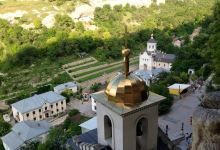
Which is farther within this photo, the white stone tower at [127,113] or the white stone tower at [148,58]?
the white stone tower at [148,58]

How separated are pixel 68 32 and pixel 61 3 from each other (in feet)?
→ 52.3

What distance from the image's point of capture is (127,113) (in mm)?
8609

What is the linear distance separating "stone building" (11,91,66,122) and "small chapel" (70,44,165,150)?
72.8 feet

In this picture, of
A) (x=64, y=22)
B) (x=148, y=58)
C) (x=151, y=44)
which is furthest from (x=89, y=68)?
(x=64, y=22)

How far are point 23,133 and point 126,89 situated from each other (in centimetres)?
1828

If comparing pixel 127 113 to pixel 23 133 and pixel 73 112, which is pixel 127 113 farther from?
pixel 73 112

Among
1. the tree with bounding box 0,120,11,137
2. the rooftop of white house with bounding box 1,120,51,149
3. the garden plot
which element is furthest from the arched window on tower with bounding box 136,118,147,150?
the garden plot

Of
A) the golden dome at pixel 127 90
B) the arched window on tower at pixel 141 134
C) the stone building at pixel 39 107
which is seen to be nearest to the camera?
the golden dome at pixel 127 90

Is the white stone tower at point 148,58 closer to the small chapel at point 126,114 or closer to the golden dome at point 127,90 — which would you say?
the small chapel at point 126,114

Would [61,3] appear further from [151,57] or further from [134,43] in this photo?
[151,57]

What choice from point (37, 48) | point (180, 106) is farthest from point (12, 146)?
point (37, 48)

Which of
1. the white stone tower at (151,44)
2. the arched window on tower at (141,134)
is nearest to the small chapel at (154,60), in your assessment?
the white stone tower at (151,44)

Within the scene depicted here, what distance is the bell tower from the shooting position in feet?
28.5

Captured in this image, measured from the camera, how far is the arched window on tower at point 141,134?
367 inches
